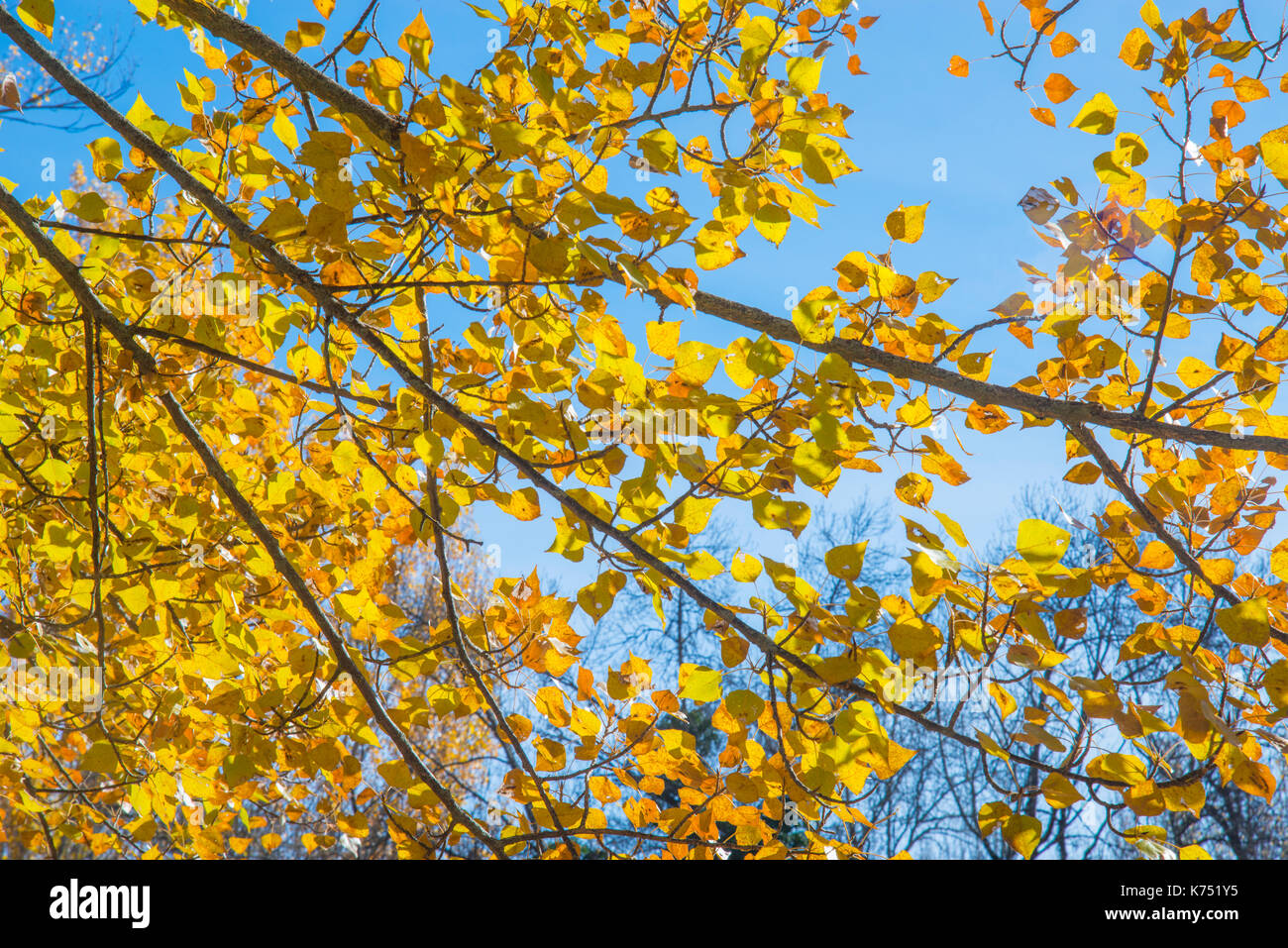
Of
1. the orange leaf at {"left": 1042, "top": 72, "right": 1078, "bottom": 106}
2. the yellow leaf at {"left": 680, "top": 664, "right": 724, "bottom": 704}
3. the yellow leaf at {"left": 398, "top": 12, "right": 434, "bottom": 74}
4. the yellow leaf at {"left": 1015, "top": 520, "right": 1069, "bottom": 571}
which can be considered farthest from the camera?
the orange leaf at {"left": 1042, "top": 72, "right": 1078, "bottom": 106}

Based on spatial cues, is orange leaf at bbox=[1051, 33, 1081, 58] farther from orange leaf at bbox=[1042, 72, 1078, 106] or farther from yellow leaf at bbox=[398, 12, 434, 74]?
yellow leaf at bbox=[398, 12, 434, 74]

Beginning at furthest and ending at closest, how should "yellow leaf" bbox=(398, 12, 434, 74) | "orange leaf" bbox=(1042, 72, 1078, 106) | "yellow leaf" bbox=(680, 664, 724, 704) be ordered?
1. "orange leaf" bbox=(1042, 72, 1078, 106)
2. "yellow leaf" bbox=(680, 664, 724, 704)
3. "yellow leaf" bbox=(398, 12, 434, 74)

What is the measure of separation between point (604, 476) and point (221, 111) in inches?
55.0

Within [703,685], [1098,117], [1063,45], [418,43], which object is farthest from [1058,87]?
[703,685]

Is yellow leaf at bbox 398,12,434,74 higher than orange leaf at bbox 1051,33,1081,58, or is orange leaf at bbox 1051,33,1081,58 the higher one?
orange leaf at bbox 1051,33,1081,58

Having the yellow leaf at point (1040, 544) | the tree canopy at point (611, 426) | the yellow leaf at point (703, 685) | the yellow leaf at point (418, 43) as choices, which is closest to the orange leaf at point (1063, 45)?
the tree canopy at point (611, 426)

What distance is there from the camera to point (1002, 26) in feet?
5.68

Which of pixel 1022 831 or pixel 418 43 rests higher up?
pixel 418 43

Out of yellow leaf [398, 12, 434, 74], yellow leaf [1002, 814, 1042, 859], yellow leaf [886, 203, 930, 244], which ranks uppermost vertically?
yellow leaf [398, 12, 434, 74]

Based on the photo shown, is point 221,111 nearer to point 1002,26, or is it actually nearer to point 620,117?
point 620,117

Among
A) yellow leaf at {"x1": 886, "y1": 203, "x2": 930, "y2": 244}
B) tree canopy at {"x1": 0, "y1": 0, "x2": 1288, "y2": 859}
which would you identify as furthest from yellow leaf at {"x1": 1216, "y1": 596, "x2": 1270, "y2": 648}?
yellow leaf at {"x1": 886, "y1": 203, "x2": 930, "y2": 244}

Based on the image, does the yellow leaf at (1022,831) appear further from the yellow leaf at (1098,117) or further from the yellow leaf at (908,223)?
the yellow leaf at (1098,117)

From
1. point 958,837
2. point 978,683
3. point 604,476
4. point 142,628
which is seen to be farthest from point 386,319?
point 958,837

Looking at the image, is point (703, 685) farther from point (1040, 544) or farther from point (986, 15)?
point (986, 15)
